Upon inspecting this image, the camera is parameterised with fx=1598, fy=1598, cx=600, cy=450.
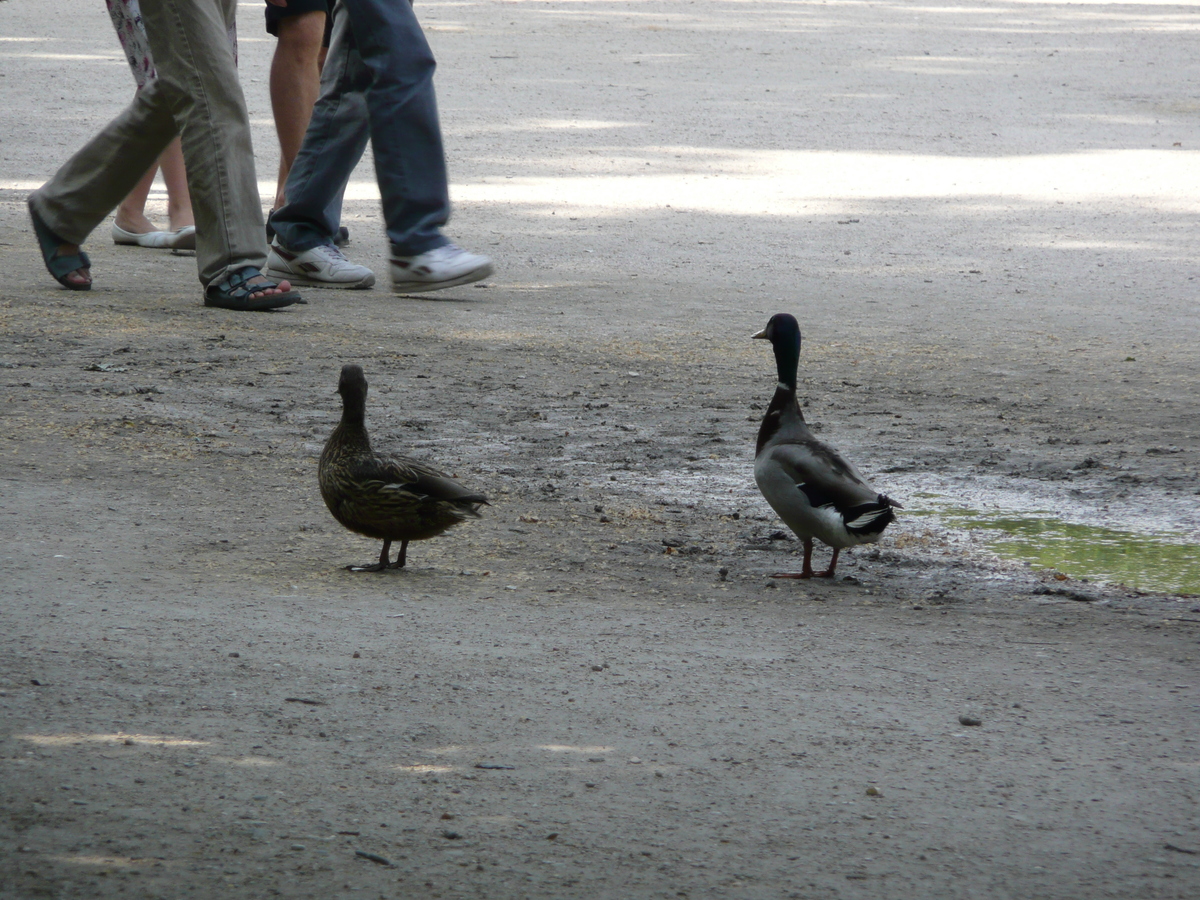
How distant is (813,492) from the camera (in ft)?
13.4

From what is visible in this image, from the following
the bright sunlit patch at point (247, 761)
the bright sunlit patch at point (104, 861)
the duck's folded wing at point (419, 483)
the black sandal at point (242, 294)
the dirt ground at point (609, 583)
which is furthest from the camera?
the black sandal at point (242, 294)

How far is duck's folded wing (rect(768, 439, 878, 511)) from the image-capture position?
13.3 ft

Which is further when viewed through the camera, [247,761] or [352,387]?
[352,387]

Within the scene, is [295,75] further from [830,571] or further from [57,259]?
[830,571]

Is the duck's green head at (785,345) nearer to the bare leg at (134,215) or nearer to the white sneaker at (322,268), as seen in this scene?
the white sneaker at (322,268)

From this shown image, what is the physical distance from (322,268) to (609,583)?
3939 millimetres

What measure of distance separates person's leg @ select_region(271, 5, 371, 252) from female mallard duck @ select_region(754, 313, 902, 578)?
347cm

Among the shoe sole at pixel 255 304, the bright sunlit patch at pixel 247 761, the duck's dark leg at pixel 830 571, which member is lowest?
the duck's dark leg at pixel 830 571

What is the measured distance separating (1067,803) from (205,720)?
1.56 m

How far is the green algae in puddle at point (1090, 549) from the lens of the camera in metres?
4.25

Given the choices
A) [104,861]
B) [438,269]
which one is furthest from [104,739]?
[438,269]

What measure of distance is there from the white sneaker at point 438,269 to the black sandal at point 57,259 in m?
1.45

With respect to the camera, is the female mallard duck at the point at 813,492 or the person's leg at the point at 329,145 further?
the person's leg at the point at 329,145

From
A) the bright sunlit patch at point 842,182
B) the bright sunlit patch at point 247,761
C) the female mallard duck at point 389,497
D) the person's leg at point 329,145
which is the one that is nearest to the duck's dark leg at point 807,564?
the female mallard duck at point 389,497
